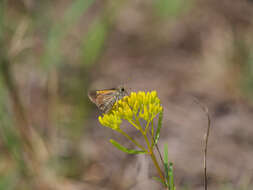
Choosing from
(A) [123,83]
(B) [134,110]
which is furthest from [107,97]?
(B) [134,110]

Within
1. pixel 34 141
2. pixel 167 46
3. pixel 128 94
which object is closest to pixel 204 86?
pixel 167 46

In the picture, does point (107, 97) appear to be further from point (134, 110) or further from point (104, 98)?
point (134, 110)

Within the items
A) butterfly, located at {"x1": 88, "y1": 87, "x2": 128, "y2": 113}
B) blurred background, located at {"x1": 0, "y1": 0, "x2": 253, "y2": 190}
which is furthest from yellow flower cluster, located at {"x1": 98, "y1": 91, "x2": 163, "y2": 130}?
blurred background, located at {"x1": 0, "y1": 0, "x2": 253, "y2": 190}

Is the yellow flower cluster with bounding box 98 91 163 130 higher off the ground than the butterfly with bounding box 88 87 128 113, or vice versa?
the butterfly with bounding box 88 87 128 113

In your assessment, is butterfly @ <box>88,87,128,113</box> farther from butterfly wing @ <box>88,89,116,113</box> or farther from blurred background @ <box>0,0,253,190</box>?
blurred background @ <box>0,0,253,190</box>

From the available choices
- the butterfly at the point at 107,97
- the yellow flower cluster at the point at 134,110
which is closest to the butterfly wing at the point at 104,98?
the butterfly at the point at 107,97

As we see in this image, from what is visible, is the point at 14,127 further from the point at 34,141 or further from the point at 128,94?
the point at 128,94
